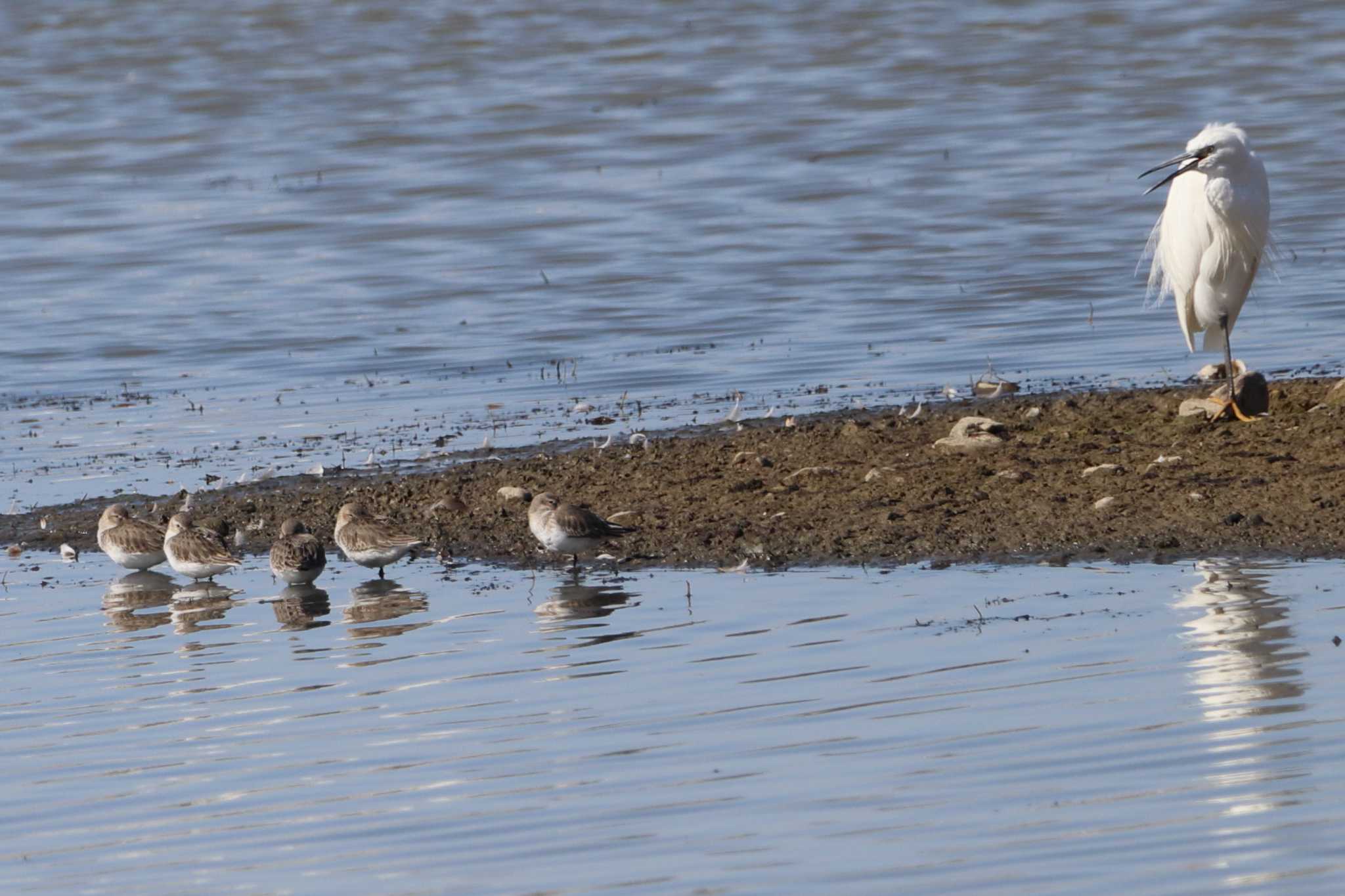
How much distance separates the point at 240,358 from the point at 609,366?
335 cm

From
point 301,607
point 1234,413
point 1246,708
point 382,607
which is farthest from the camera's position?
point 1234,413

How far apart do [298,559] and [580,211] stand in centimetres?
1573

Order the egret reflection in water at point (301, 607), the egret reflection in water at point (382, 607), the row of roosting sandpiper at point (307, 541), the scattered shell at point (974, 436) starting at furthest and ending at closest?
1. the scattered shell at point (974, 436)
2. the row of roosting sandpiper at point (307, 541)
3. the egret reflection in water at point (301, 607)
4. the egret reflection in water at point (382, 607)

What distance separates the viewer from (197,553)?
1073 cm

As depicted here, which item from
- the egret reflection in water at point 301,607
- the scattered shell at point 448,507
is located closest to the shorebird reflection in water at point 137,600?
the egret reflection in water at point 301,607

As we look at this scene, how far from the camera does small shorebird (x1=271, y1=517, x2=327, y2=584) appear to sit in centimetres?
1047

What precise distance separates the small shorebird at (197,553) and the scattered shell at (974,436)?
3877 mm

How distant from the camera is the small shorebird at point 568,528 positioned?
33.9 ft

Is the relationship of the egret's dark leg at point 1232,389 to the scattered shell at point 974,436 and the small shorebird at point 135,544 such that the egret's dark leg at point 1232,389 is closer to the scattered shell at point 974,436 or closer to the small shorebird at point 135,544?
the scattered shell at point 974,436

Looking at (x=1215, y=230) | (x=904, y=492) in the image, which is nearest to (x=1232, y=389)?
(x=1215, y=230)

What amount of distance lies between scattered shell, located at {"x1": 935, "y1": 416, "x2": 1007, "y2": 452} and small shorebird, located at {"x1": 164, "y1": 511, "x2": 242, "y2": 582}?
3877 millimetres

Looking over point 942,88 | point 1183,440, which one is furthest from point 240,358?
point 942,88

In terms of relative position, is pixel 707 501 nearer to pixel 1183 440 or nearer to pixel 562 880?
pixel 1183 440

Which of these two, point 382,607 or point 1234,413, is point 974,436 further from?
point 382,607
